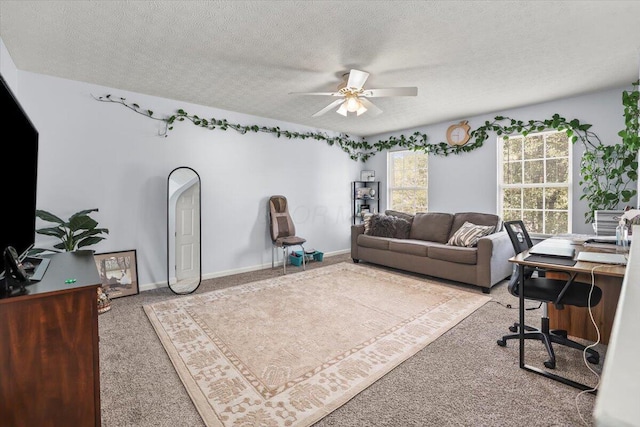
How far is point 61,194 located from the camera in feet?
10.8

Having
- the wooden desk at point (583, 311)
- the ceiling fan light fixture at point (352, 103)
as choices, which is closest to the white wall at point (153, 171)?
the ceiling fan light fixture at point (352, 103)

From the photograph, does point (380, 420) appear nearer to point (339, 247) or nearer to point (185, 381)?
point (185, 381)

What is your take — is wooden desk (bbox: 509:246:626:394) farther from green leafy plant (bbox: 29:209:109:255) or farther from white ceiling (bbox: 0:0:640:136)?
green leafy plant (bbox: 29:209:109:255)

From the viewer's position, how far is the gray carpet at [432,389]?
166 centimetres

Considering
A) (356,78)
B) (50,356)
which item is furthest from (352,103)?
(50,356)

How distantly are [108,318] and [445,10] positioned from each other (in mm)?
3829

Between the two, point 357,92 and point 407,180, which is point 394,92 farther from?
point 407,180

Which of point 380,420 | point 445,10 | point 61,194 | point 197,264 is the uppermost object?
point 445,10

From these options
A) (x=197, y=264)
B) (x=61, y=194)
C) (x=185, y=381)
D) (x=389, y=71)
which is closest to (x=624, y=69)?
(x=389, y=71)

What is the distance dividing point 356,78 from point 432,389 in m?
2.56

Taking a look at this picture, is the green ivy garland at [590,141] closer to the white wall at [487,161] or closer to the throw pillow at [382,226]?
the white wall at [487,161]

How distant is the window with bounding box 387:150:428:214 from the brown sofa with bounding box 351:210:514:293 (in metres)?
0.64

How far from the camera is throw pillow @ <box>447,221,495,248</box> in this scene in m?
4.02

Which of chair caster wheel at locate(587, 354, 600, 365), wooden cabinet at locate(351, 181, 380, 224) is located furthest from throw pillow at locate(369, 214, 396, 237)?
chair caster wheel at locate(587, 354, 600, 365)
